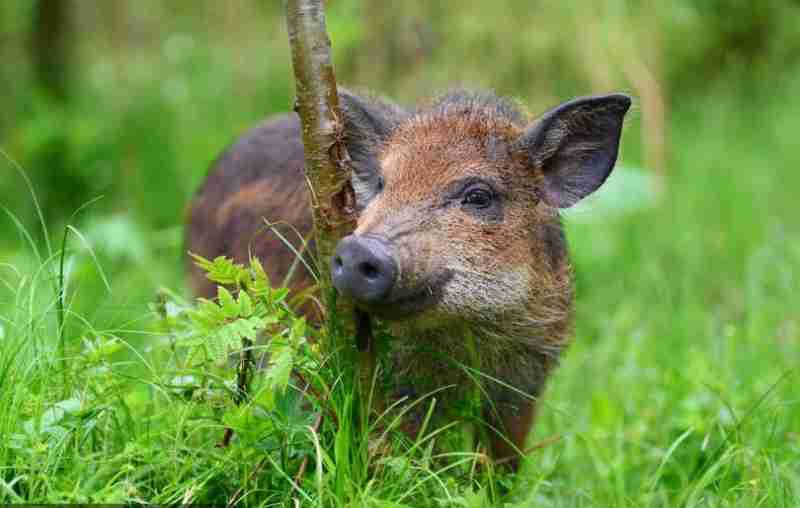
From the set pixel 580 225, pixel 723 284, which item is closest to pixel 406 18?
pixel 580 225

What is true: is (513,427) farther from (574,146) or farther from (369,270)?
(369,270)

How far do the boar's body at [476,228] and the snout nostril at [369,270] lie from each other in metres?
0.05

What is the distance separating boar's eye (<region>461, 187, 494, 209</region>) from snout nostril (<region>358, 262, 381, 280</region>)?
687 millimetres

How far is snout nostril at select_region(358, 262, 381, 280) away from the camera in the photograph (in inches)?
119

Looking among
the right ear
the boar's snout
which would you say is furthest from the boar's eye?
the boar's snout

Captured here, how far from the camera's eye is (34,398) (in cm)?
304

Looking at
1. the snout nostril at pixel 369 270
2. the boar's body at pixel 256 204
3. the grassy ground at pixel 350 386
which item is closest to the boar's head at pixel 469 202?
the snout nostril at pixel 369 270

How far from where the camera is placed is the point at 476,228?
363 centimetres

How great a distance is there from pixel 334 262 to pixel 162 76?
9276 mm

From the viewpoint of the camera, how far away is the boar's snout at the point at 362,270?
3010mm

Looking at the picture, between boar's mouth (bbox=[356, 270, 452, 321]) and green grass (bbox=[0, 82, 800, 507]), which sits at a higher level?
boar's mouth (bbox=[356, 270, 452, 321])

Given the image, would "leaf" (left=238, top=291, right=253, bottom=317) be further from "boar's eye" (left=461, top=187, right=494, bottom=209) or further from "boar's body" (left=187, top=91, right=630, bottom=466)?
"boar's eye" (left=461, top=187, right=494, bottom=209)

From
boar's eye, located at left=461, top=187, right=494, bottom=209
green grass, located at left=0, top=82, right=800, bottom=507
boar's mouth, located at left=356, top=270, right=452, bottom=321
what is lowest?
green grass, located at left=0, top=82, right=800, bottom=507

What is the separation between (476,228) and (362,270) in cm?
72
